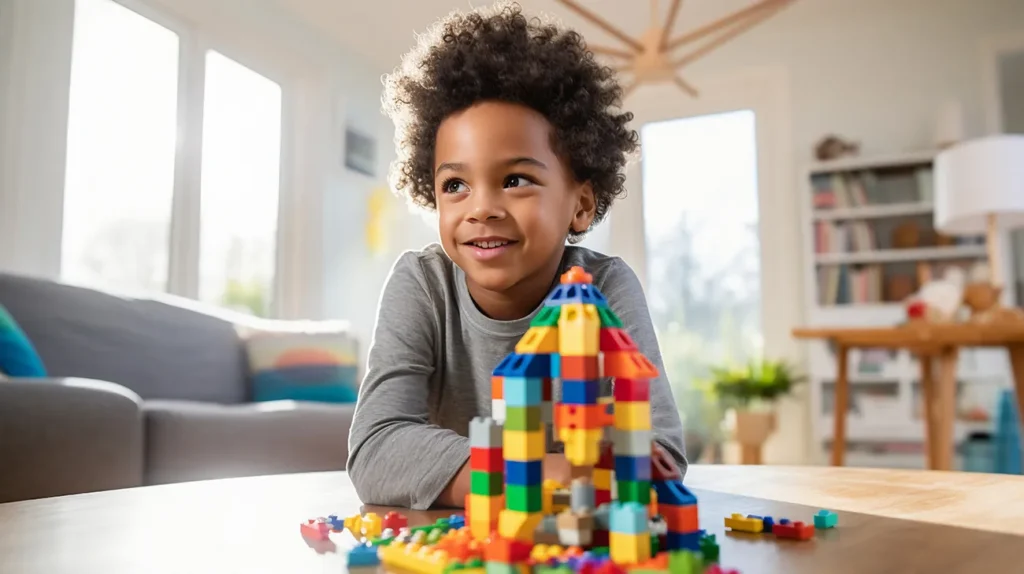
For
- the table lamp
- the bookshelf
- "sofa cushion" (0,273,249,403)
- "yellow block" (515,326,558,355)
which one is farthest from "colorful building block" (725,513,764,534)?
the bookshelf

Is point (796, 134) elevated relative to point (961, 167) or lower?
elevated

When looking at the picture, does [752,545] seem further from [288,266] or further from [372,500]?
[288,266]

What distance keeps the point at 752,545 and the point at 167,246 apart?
3.56 metres

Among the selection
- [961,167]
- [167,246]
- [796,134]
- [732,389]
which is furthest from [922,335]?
[167,246]

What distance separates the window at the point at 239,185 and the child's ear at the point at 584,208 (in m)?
3.17

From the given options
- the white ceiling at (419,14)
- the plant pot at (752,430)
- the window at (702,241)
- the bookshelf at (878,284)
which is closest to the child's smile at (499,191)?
the white ceiling at (419,14)

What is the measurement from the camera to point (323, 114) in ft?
15.3

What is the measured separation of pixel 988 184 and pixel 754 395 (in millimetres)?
1839

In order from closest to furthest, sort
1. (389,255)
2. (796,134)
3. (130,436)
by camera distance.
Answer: (130,436) < (796,134) < (389,255)

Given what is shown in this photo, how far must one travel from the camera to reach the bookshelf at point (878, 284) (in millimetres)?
4227

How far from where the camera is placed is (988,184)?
304 cm

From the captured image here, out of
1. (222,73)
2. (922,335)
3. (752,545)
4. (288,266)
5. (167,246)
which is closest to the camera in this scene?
(752,545)

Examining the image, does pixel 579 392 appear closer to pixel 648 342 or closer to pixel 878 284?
pixel 648 342

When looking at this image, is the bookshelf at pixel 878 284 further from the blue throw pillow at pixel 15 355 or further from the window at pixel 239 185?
the blue throw pillow at pixel 15 355
